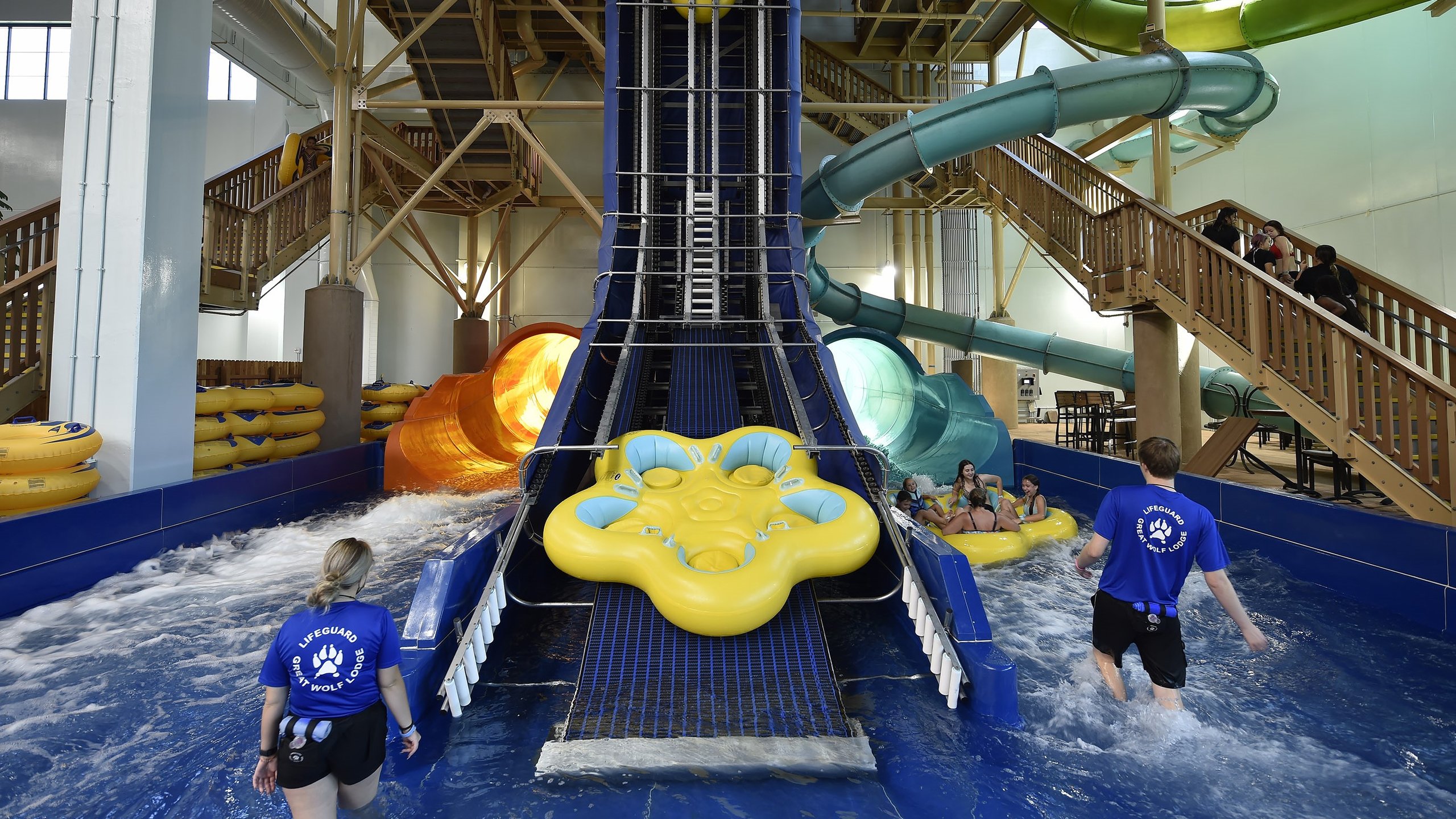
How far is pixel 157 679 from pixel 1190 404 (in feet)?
30.1

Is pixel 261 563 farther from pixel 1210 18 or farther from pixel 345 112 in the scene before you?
pixel 1210 18

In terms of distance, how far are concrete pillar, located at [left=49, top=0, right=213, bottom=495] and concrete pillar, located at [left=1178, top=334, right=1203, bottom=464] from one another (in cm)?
943

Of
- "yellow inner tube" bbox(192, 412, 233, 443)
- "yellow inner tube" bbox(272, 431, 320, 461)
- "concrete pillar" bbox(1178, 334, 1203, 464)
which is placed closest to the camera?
"yellow inner tube" bbox(192, 412, 233, 443)

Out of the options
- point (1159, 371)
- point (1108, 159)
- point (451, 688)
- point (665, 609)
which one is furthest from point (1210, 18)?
point (451, 688)

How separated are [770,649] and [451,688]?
4.41 ft

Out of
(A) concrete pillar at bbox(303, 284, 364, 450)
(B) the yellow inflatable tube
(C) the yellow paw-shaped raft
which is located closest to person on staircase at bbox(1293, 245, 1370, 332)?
(B) the yellow inflatable tube

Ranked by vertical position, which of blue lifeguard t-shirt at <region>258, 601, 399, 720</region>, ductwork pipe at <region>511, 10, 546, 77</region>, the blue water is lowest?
the blue water

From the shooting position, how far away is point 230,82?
54.3 feet

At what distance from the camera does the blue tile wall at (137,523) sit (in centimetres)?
419

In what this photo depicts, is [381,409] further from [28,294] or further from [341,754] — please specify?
[341,754]

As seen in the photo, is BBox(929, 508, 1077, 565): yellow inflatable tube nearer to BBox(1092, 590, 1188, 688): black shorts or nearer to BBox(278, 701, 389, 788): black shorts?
BBox(1092, 590, 1188, 688): black shorts

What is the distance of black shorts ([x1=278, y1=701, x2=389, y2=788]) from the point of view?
1792mm

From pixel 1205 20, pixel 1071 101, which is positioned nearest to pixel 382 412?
pixel 1071 101

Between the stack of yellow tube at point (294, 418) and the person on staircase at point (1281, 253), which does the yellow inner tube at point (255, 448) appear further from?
the person on staircase at point (1281, 253)
